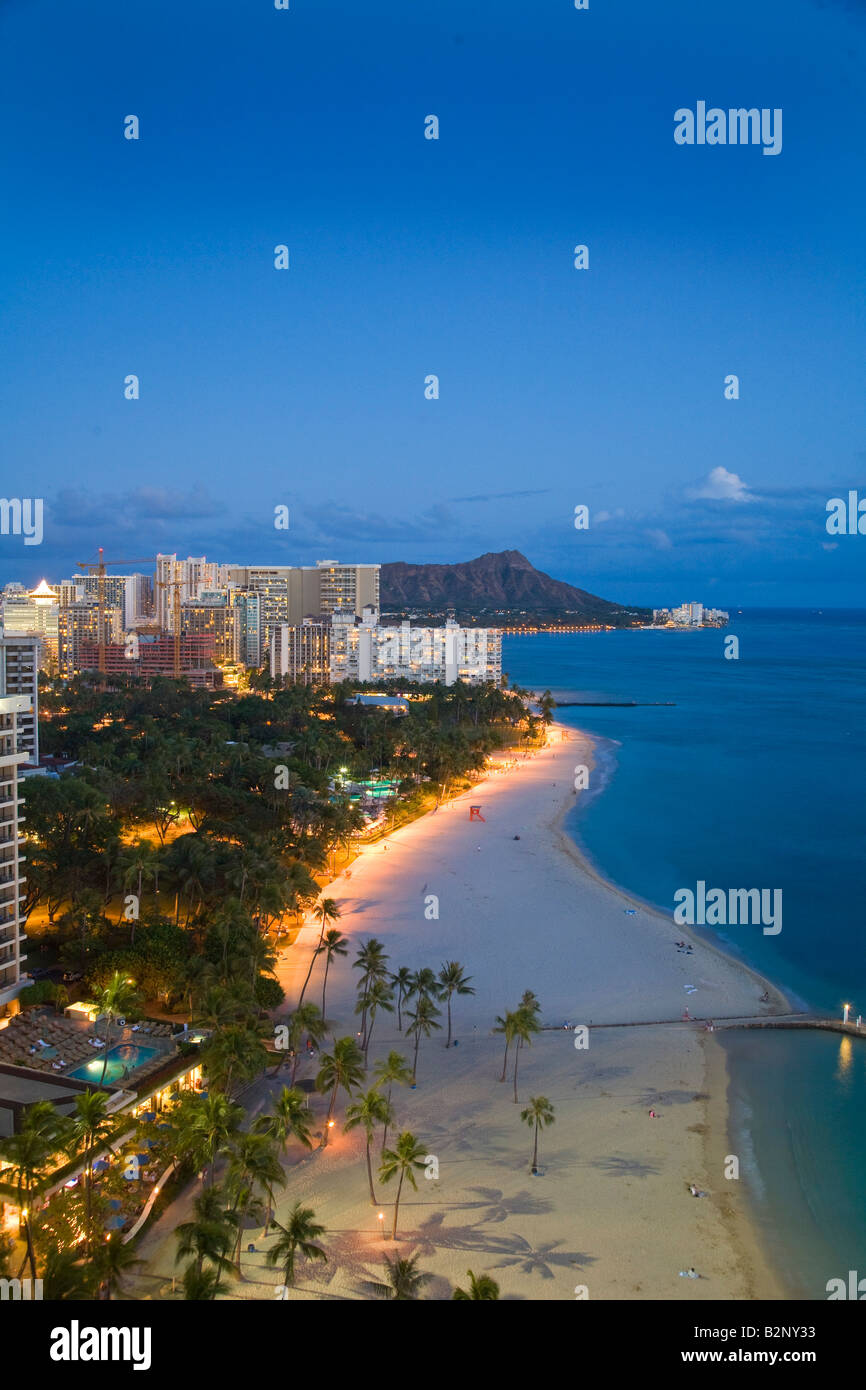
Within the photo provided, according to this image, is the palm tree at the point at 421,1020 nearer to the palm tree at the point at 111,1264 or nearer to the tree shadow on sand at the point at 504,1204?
the tree shadow on sand at the point at 504,1204

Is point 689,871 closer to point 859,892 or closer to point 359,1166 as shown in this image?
point 859,892

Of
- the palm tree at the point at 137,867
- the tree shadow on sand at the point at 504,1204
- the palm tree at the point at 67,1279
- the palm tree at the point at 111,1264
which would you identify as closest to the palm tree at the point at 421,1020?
the tree shadow on sand at the point at 504,1204

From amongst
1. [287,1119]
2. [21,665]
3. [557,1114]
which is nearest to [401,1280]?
[287,1119]

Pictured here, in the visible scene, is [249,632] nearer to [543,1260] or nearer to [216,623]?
[216,623]

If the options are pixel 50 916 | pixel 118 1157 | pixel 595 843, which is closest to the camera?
pixel 118 1157

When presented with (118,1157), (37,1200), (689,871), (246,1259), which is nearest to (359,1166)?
(246,1259)
